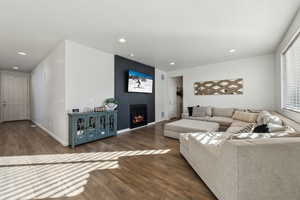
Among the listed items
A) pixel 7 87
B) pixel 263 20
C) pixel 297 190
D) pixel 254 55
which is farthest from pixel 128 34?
pixel 7 87

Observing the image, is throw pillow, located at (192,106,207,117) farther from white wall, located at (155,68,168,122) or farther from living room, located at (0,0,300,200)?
white wall, located at (155,68,168,122)

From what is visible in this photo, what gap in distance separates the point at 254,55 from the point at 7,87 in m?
10.3

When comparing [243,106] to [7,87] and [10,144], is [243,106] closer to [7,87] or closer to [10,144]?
[10,144]

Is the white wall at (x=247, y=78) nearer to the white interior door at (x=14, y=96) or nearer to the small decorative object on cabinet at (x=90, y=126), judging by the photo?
the small decorative object on cabinet at (x=90, y=126)

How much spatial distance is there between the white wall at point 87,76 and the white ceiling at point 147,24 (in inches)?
11.1

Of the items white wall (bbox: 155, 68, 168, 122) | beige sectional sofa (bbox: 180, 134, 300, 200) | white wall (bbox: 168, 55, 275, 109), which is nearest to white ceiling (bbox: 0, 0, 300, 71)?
white wall (bbox: 168, 55, 275, 109)

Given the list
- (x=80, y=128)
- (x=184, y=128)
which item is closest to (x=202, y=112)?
(x=184, y=128)

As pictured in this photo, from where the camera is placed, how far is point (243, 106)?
4.56 metres

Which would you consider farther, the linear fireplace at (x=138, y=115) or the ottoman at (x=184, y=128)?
the linear fireplace at (x=138, y=115)

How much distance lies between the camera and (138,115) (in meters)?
4.88

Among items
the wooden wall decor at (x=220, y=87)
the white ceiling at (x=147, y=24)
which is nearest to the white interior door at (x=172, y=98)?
the wooden wall decor at (x=220, y=87)

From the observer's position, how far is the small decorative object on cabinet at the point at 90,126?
291 cm

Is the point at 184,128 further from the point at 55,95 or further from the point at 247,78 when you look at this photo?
the point at 55,95

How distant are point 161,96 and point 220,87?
257 centimetres
